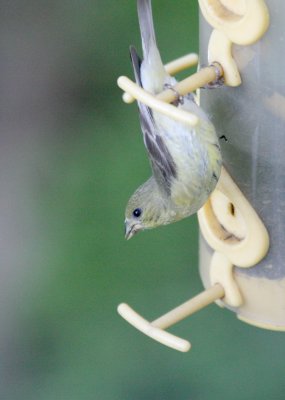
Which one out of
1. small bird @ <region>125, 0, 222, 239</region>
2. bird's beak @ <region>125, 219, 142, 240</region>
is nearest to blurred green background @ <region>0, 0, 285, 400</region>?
bird's beak @ <region>125, 219, 142, 240</region>

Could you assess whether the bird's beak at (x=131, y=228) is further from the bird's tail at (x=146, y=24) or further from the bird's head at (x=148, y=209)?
the bird's tail at (x=146, y=24)

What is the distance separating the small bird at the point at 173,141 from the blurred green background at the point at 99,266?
1.71 metres

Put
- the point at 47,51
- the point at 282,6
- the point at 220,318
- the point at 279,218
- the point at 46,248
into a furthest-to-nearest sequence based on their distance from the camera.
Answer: the point at 47,51 → the point at 46,248 → the point at 220,318 → the point at 279,218 → the point at 282,6

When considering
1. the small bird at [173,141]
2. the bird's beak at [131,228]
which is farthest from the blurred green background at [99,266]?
the small bird at [173,141]

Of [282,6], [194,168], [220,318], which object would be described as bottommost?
[220,318]

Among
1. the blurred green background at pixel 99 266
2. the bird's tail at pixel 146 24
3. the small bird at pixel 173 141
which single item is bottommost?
the blurred green background at pixel 99 266

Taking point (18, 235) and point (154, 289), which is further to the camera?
point (18, 235)

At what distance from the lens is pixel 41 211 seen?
6.10m

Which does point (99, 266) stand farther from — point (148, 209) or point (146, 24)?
point (146, 24)

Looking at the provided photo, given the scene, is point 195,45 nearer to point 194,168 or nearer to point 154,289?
point 154,289

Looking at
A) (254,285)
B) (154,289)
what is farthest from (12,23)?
(254,285)

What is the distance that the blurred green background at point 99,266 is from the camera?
546 cm

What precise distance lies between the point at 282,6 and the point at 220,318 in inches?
82.7

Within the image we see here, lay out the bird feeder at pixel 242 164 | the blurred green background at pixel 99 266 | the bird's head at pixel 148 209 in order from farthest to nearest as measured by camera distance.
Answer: the blurred green background at pixel 99 266 < the bird's head at pixel 148 209 < the bird feeder at pixel 242 164
